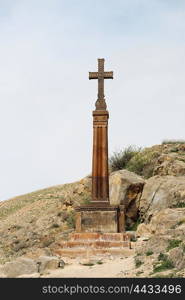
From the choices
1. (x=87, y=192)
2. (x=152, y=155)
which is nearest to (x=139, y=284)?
(x=87, y=192)

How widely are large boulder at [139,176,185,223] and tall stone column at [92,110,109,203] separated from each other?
2.49 meters

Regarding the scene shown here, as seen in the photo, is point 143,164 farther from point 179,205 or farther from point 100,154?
point 100,154

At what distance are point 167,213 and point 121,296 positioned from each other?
288 inches

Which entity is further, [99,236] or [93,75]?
[93,75]

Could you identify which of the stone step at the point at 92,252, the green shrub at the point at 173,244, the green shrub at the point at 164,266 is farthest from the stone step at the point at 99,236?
the green shrub at the point at 164,266

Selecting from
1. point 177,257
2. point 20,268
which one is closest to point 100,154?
point 20,268

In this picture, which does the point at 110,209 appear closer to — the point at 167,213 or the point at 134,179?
the point at 167,213

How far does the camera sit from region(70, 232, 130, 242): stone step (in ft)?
48.2

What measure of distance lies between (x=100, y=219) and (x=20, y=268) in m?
4.75

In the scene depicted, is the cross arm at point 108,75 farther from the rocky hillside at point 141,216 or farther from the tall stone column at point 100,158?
the rocky hillside at point 141,216

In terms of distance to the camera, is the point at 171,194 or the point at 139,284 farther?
the point at 171,194

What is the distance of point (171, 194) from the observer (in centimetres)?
1816

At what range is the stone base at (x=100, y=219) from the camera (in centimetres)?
1580

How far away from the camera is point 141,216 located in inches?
744
